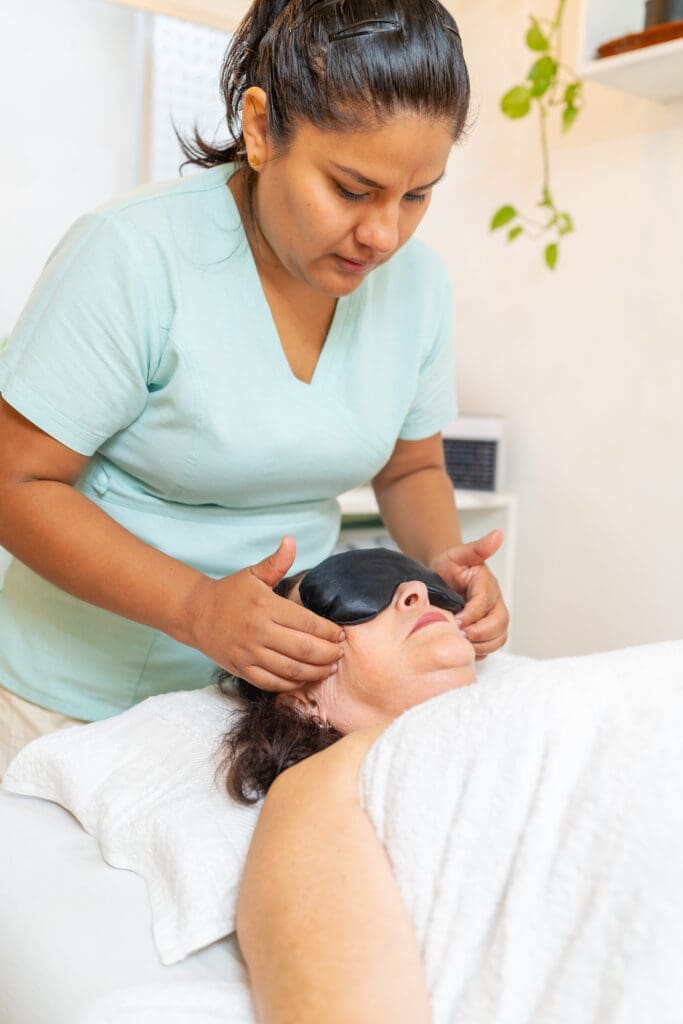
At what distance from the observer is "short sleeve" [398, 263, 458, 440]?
5.00 feet

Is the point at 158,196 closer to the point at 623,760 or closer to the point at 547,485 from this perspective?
the point at 623,760

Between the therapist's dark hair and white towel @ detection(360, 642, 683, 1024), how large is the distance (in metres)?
0.60

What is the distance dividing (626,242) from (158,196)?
1589 millimetres

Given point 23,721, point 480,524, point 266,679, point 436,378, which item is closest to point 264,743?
point 266,679

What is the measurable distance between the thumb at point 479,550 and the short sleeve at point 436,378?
28cm

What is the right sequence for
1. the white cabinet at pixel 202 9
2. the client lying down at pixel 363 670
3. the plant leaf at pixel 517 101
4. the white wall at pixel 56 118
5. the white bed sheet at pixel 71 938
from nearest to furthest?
the white bed sheet at pixel 71 938 → the client lying down at pixel 363 670 → the white wall at pixel 56 118 → the white cabinet at pixel 202 9 → the plant leaf at pixel 517 101

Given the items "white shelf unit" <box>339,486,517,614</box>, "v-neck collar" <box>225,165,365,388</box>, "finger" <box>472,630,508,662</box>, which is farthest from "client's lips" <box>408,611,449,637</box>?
"white shelf unit" <box>339,486,517,614</box>

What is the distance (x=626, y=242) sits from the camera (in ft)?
8.23

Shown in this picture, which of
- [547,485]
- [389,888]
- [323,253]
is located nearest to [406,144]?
[323,253]

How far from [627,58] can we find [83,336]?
5.10 feet

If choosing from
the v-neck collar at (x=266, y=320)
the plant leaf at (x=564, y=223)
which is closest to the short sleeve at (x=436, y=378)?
the v-neck collar at (x=266, y=320)

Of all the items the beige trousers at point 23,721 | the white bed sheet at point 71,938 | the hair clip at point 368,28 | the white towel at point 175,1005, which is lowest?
the beige trousers at point 23,721

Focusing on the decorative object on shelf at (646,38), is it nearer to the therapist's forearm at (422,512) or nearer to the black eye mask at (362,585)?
the therapist's forearm at (422,512)

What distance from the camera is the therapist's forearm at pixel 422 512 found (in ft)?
5.08
